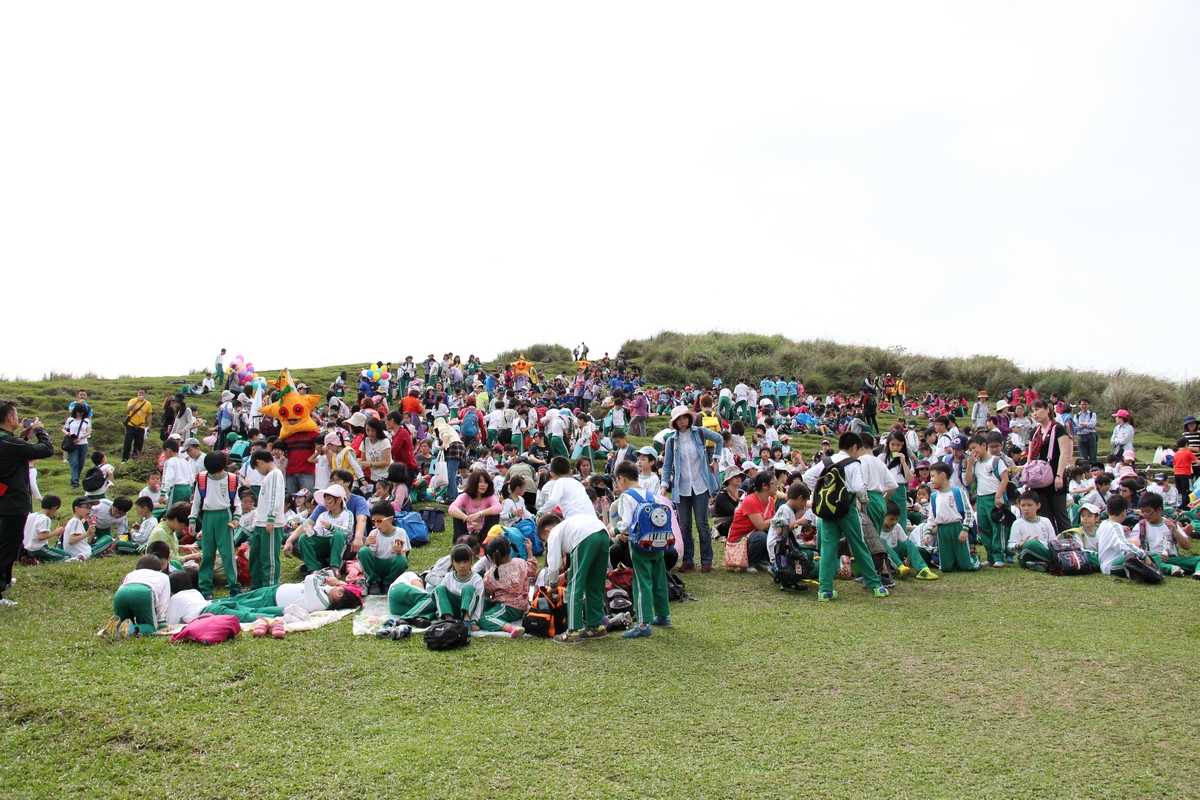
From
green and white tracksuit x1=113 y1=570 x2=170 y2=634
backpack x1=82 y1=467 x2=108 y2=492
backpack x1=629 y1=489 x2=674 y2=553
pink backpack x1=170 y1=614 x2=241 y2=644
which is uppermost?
backpack x1=629 y1=489 x2=674 y2=553

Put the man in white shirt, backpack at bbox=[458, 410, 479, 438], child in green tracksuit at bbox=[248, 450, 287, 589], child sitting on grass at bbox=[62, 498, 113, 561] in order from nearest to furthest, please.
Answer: the man in white shirt, child in green tracksuit at bbox=[248, 450, 287, 589], child sitting on grass at bbox=[62, 498, 113, 561], backpack at bbox=[458, 410, 479, 438]

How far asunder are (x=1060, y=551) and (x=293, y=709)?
7852mm

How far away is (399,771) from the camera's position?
427cm

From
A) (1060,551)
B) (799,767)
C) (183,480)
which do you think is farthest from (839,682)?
(183,480)

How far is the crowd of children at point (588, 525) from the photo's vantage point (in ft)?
22.6

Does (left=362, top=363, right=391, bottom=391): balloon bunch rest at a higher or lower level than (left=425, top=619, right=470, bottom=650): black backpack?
higher

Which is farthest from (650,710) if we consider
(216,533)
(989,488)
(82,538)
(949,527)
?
(82,538)

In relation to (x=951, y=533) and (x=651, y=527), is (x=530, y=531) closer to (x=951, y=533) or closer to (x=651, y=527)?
(x=651, y=527)

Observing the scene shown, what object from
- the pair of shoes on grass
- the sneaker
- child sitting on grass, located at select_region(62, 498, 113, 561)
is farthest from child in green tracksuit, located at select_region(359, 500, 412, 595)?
child sitting on grass, located at select_region(62, 498, 113, 561)

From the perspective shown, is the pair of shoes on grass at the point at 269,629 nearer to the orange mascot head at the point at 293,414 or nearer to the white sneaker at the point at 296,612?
the white sneaker at the point at 296,612

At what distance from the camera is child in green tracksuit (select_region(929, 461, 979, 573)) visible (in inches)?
360

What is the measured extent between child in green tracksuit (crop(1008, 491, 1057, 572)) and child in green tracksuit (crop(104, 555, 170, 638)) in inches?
346

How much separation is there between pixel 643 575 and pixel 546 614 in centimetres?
89

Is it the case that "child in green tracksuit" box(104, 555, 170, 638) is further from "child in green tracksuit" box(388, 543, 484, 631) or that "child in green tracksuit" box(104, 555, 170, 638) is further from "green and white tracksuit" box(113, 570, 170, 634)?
"child in green tracksuit" box(388, 543, 484, 631)
